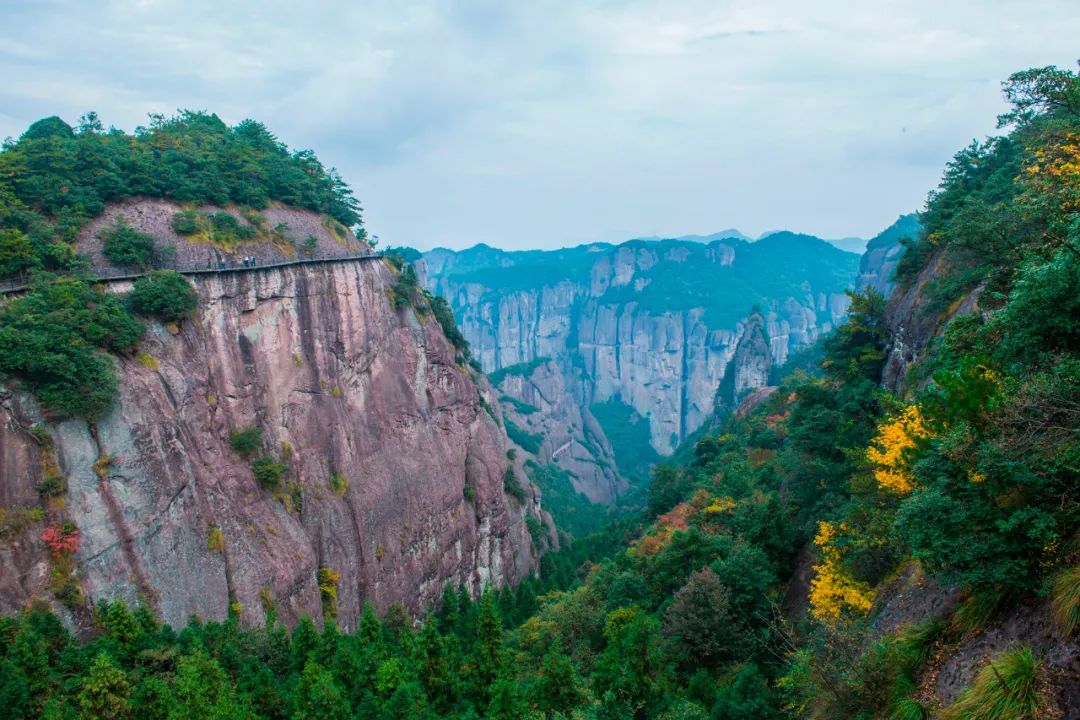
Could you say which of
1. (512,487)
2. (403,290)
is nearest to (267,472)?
(403,290)

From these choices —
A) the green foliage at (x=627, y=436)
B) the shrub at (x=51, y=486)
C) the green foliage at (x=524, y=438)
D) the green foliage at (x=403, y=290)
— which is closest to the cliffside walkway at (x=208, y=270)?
the green foliage at (x=403, y=290)

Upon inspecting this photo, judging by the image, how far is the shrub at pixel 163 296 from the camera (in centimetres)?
2492

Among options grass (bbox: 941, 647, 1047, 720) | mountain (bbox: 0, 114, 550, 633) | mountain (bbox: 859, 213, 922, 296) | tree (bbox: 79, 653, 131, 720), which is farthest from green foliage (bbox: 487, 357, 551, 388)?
grass (bbox: 941, 647, 1047, 720)

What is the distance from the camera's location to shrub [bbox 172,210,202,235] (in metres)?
29.3

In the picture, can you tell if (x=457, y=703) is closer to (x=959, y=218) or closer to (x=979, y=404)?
(x=979, y=404)

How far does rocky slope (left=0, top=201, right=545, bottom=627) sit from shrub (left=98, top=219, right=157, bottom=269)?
233cm

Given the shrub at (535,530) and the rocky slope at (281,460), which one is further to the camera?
the shrub at (535,530)

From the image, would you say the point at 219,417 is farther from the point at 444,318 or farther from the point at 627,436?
the point at 627,436

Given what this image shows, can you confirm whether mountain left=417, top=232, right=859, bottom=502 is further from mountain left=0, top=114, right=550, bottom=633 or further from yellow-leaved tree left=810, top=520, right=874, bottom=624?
yellow-leaved tree left=810, top=520, right=874, bottom=624

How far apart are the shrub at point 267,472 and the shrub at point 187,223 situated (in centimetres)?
1112

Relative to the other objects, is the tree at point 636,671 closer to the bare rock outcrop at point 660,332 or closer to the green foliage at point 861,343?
the green foliage at point 861,343

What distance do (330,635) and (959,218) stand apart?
2687 cm

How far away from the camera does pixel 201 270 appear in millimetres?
28422

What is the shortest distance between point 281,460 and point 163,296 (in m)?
9.43
